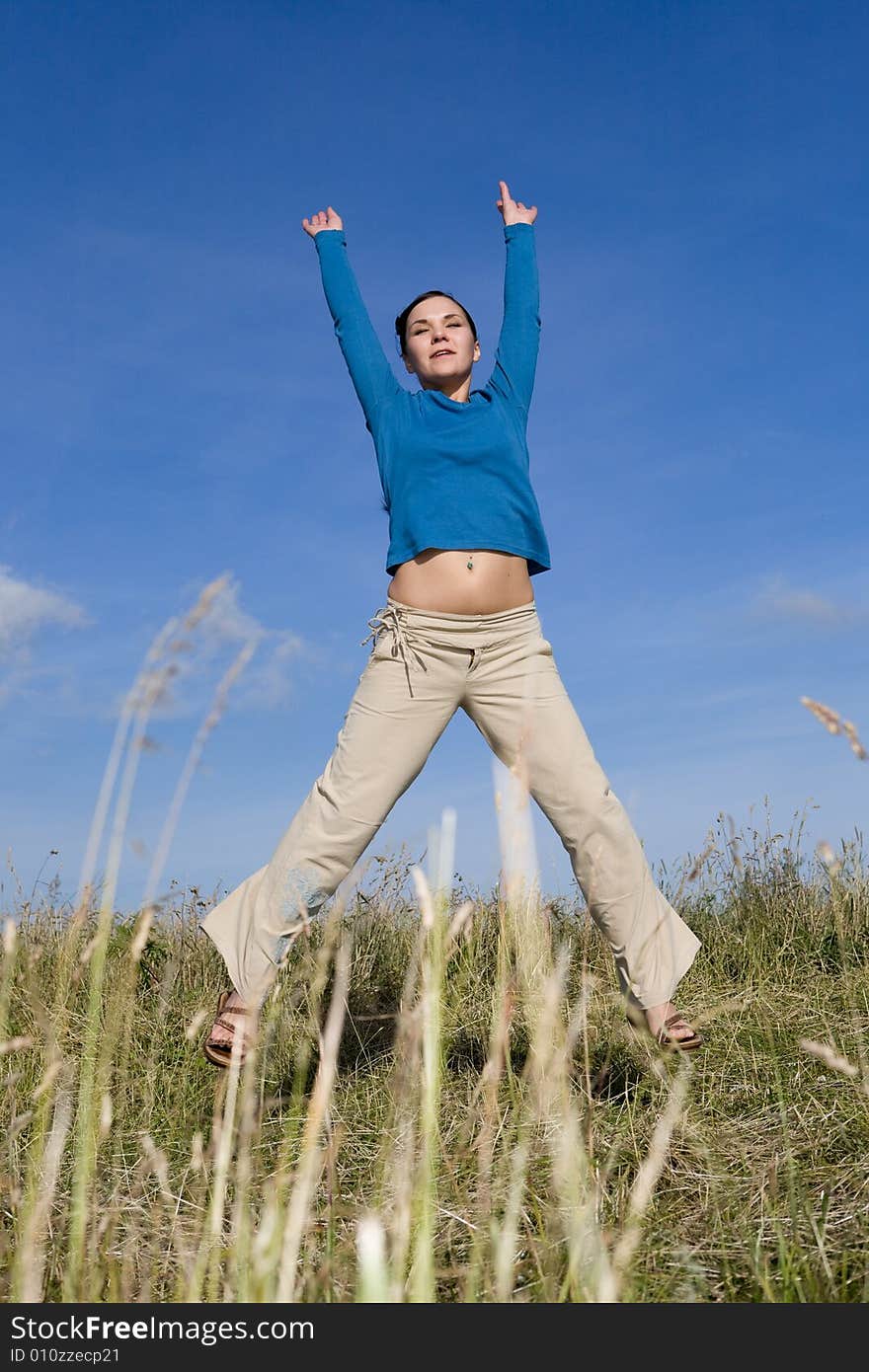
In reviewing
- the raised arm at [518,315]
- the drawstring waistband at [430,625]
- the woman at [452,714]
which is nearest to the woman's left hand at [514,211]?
the raised arm at [518,315]

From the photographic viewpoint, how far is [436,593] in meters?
3.41

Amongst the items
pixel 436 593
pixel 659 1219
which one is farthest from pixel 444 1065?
pixel 436 593

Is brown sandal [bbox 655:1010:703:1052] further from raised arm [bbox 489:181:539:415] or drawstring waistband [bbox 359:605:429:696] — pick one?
raised arm [bbox 489:181:539:415]

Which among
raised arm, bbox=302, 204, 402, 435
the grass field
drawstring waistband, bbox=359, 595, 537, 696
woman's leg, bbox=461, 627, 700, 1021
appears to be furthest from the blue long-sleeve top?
the grass field

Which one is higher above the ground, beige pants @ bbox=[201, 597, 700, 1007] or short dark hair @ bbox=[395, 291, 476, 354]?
short dark hair @ bbox=[395, 291, 476, 354]

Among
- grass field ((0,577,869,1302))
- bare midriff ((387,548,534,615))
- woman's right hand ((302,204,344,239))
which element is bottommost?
grass field ((0,577,869,1302))

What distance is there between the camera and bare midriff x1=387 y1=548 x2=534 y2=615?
3.41 m

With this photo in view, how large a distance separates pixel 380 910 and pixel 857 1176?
122 inches

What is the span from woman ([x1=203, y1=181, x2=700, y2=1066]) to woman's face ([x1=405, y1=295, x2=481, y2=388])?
26 centimetres

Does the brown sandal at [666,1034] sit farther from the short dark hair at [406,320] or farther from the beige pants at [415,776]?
the short dark hair at [406,320]

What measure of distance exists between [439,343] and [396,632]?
3.73ft

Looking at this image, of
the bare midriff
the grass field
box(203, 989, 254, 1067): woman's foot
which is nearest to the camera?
the grass field

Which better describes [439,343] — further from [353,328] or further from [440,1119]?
[440,1119]

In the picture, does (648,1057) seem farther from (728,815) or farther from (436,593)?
(728,815)
